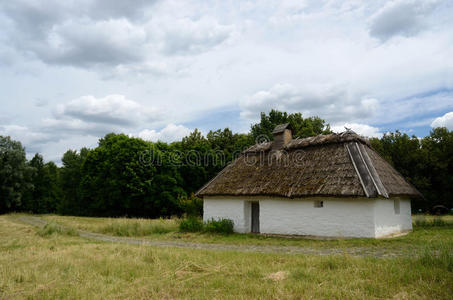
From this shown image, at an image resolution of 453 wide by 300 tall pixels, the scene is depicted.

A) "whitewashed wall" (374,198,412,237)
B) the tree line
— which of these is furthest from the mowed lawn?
the tree line

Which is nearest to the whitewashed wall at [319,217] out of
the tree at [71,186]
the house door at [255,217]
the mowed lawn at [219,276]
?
the house door at [255,217]

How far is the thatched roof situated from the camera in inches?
506

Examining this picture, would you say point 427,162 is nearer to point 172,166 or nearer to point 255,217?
point 255,217

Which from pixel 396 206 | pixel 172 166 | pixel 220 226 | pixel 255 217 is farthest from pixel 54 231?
pixel 172 166

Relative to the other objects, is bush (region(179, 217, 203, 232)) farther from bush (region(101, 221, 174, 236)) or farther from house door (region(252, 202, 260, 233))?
house door (region(252, 202, 260, 233))

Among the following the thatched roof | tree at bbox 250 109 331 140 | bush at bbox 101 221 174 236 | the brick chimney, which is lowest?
bush at bbox 101 221 174 236

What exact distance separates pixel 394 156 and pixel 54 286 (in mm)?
30026

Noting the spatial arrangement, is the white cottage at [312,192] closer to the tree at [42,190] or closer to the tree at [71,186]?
the tree at [71,186]

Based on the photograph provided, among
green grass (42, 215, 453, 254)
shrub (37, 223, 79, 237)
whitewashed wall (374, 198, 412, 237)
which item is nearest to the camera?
green grass (42, 215, 453, 254)

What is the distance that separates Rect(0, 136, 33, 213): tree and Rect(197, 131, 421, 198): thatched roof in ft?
102

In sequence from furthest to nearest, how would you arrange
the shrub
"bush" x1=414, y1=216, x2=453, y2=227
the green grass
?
"bush" x1=414, y1=216, x2=453, y2=227 < the shrub < the green grass

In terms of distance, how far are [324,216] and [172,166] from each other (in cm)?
2248

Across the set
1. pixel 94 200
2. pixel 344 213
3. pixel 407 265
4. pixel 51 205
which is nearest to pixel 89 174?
pixel 94 200

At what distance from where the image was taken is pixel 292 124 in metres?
33.6
